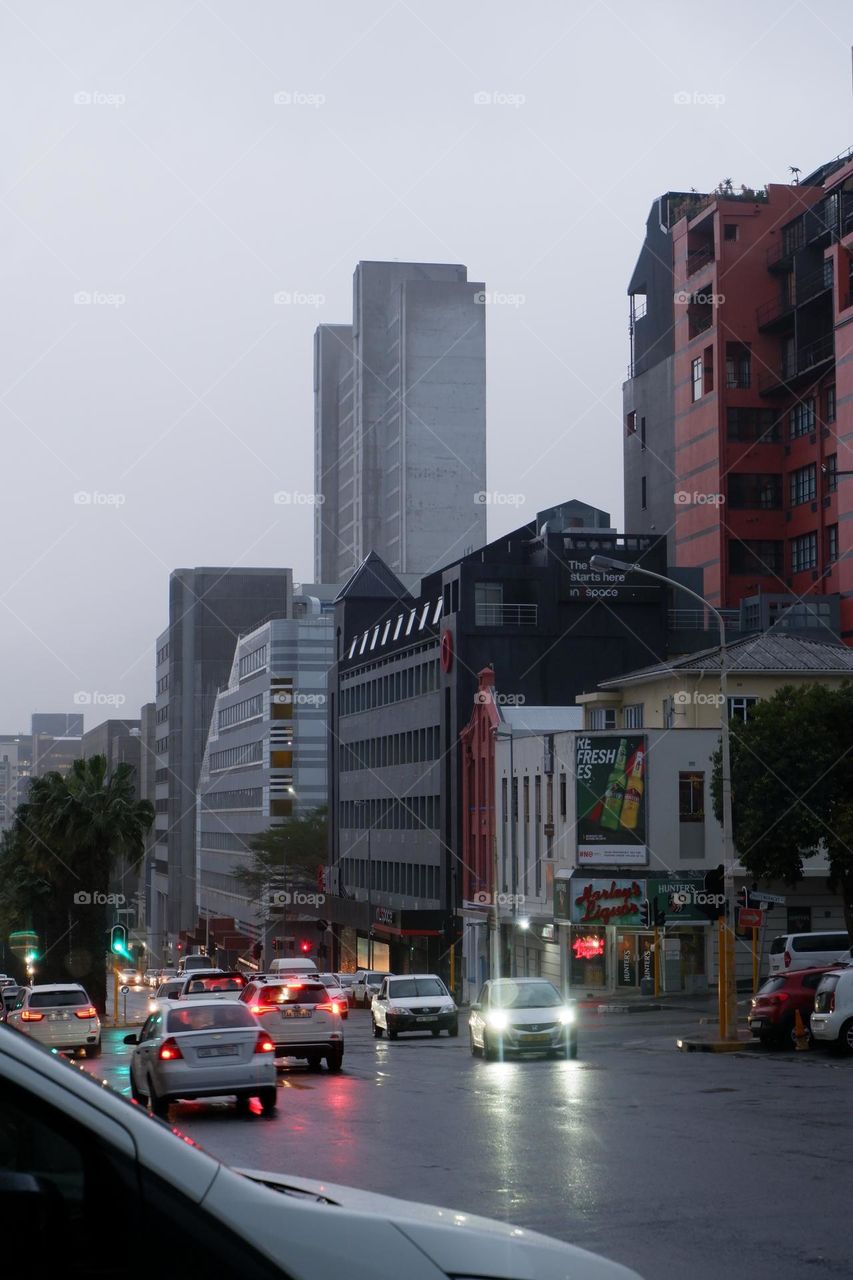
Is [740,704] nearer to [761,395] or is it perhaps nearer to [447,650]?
[447,650]

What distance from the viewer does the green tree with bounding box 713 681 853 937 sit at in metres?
40.5

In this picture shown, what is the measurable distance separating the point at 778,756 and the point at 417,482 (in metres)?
144

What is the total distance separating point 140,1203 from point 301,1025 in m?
24.6

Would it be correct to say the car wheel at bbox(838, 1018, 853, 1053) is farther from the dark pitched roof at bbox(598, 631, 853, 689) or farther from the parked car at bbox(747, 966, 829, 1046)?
the dark pitched roof at bbox(598, 631, 853, 689)

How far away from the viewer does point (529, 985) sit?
29828 mm

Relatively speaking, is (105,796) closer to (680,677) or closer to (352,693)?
(680,677)

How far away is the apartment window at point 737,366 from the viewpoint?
87250 millimetres

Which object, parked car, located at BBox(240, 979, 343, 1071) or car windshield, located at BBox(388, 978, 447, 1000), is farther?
car windshield, located at BBox(388, 978, 447, 1000)

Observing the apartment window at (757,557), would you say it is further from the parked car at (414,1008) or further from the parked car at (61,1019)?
the parked car at (61,1019)

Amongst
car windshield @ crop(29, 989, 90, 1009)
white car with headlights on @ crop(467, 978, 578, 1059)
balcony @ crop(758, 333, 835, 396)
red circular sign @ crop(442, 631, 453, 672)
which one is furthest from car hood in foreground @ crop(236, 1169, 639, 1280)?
balcony @ crop(758, 333, 835, 396)

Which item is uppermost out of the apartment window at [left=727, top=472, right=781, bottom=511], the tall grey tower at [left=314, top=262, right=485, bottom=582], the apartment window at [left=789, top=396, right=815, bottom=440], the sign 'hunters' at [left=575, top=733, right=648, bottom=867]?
the tall grey tower at [left=314, top=262, right=485, bottom=582]

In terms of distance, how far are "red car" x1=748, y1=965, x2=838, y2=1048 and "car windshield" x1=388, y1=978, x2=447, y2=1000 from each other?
11.3 metres

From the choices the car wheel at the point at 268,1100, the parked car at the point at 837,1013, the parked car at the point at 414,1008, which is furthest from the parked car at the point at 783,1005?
the car wheel at the point at 268,1100

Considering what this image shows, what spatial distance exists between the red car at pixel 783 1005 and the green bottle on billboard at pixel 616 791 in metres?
22.9
